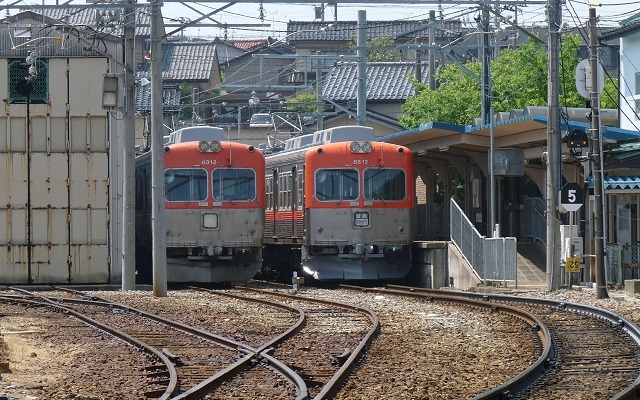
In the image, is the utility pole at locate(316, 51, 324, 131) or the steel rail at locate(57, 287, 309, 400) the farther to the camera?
the utility pole at locate(316, 51, 324, 131)

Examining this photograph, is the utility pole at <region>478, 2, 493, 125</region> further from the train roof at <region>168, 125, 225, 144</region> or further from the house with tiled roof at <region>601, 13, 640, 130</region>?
the house with tiled roof at <region>601, 13, 640, 130</region>

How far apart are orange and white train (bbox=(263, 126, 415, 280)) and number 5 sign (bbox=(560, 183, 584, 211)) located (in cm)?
502

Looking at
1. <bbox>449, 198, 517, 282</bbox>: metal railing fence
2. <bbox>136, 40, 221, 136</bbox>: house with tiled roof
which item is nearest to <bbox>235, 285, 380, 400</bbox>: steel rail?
<bbox>449, 198, 517, 282</bbox>: metal railing fence

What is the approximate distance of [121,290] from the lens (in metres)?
26.5

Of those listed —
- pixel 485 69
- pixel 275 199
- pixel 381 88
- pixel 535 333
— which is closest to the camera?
pixel 535 333

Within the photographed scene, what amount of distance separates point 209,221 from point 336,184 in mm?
2911

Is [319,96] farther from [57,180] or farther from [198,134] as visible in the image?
[57,180]

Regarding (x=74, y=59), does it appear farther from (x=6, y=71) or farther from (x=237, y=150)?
(x=237, y=150)

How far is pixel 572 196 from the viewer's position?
23922 mm

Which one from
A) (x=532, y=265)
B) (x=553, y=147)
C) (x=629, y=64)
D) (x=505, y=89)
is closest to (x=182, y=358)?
(x=553, y=147)

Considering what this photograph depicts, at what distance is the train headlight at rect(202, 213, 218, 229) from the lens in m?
28.0

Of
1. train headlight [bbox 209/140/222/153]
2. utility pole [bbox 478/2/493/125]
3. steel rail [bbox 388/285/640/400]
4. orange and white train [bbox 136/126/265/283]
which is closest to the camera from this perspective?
steel rail [bbox 388/285/640/400]

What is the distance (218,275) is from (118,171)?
334cm

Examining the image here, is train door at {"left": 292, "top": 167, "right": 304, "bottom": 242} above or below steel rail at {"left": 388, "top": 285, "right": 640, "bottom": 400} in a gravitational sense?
above
